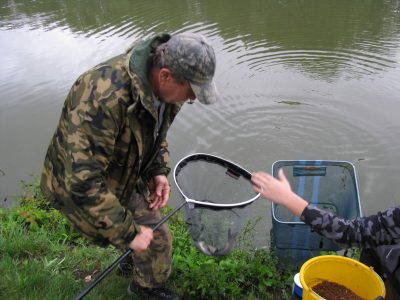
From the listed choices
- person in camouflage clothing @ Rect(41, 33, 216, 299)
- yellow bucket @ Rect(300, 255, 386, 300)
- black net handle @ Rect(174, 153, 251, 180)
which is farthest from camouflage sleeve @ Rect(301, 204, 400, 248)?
person in camouflage clothing @ Rect(41, 33, 216, 299)

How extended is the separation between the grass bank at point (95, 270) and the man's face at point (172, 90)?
149 centimetres

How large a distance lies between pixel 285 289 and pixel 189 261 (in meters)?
0.77

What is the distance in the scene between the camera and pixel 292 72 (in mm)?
8359

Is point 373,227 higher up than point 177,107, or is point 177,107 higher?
point 177,107

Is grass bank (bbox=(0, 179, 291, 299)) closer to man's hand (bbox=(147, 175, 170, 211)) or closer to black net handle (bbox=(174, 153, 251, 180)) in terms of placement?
man's hand (bbox=(147, 175, 170, 211))

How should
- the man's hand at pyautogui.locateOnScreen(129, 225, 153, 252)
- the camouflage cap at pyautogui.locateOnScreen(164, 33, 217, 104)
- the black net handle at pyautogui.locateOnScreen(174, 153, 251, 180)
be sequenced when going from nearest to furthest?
the camouflage cap at pyautogui.locateOnScreen(164, 33, 217, 104) < the man's hand at pyautogui.locateOnScreen(129, 225, 153, 252) < the black net handle at pyautogui.locateOnScreen(174, 153, 251, 180)

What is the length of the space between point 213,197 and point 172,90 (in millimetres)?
1079

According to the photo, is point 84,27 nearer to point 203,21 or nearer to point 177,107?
point 203,21

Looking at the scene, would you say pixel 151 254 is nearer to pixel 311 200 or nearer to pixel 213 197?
pixel 213 197

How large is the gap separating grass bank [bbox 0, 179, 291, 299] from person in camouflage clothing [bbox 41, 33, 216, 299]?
0.88 m

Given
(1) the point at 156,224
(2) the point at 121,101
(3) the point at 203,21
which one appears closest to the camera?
(2) the point at 121,101

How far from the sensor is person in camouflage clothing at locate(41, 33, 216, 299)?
1.90 m

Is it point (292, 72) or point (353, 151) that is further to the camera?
point (292, 72)

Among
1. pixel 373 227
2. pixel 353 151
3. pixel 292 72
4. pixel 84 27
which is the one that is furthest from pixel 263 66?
pixel 373 227
